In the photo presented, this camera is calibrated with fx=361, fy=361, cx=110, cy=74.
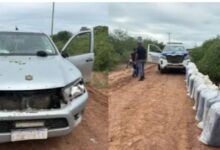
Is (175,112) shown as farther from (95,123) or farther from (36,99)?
(36,99)

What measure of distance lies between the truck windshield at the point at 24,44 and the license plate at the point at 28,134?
1.76 metres

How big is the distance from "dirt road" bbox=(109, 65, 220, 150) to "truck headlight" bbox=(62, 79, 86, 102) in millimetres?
1130

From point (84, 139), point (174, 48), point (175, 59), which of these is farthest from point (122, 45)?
point (84, 139)

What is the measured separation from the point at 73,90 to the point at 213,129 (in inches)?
82.2

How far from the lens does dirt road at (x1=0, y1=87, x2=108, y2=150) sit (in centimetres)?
479

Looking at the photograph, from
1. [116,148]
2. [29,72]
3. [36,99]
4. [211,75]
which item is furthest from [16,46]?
[211,75]

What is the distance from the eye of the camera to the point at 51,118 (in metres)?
4.10

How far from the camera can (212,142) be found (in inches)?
204

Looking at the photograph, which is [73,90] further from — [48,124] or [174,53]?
[174,53]

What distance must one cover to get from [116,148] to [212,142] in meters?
1.38

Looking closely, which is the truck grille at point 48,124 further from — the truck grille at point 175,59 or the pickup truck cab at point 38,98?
the truck grille at point 175,59

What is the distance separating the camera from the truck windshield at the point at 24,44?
5484mm

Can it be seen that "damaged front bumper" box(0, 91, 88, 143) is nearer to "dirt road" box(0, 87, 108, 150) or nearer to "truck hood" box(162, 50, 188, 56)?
"dirt road" box(0, 87, 108, 150)

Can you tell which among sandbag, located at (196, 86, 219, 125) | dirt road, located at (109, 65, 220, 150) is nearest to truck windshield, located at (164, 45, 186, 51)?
dirt road, located at (109, 65, 220, 150)
